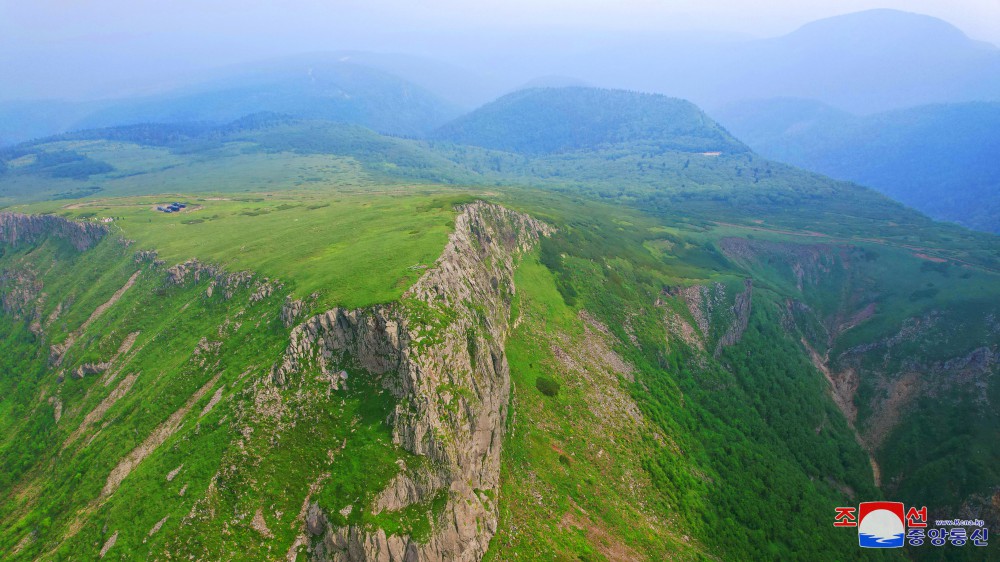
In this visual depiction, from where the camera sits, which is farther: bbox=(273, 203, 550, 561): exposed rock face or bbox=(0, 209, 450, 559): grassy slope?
bbox=(273, 203, 550, 561): exposed rock face

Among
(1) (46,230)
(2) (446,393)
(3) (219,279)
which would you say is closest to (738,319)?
(2) (446,393)

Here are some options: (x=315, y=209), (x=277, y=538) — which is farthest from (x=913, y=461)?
(x=315, y=209)

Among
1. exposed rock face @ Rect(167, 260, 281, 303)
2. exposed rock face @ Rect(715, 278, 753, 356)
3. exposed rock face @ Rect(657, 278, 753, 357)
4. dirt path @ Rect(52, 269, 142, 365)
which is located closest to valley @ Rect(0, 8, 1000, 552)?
exposed rock face @ Rect(167, 260, 281, 303)

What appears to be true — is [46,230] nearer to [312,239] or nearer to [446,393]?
[312,239]

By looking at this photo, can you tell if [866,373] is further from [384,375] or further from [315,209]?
[315,209]

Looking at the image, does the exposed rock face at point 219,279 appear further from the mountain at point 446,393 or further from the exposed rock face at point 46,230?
the exposed rock face at point 46,230

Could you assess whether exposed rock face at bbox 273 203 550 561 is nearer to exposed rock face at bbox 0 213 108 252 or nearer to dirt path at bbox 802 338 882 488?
dirt path at bbox 802 338 882 488
